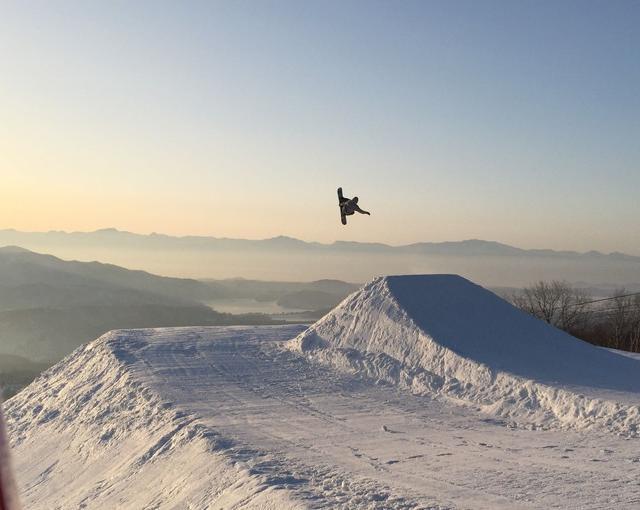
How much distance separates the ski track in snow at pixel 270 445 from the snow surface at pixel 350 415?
0.05m

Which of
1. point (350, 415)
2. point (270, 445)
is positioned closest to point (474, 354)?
point (350, 415)

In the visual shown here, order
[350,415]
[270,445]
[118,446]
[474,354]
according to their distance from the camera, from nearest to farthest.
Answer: [270,445] → [350,415] → [118,446] → [474,354]

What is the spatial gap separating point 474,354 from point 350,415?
489 centimetres

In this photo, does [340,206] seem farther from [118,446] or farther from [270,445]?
[118,446]

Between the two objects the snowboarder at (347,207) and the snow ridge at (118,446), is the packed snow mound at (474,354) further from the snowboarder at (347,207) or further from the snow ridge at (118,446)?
the snow ridge at (118,446)

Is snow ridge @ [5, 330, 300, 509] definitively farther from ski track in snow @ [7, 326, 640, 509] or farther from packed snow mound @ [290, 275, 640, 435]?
packed snow mound @ [290, 275, 640, 435]

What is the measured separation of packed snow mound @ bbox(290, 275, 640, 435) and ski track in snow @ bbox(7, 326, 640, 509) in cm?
78

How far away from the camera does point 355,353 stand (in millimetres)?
19188

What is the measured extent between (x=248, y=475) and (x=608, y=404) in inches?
307

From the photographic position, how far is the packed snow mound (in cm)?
1384

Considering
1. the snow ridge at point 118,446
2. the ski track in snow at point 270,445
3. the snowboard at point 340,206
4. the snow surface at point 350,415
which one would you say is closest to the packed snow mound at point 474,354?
the snow surface at point 350,415

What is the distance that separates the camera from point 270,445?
1160 cm

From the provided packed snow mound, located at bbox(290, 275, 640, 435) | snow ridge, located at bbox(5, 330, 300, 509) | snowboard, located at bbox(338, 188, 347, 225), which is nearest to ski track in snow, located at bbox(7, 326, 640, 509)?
snow ridge, located at bbox(5, 330, 300, 509)

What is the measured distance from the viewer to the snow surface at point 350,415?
949 cm
